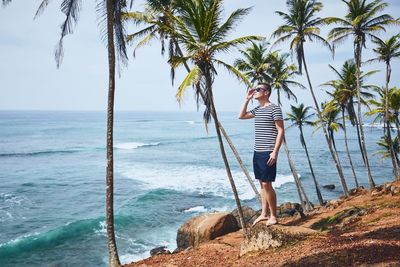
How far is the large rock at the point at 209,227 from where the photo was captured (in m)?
13.4

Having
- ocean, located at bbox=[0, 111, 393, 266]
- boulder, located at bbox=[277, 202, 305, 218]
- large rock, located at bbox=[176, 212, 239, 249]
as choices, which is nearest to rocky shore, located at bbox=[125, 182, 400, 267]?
large rock, located at bbox=[176, 212, 239, 249]

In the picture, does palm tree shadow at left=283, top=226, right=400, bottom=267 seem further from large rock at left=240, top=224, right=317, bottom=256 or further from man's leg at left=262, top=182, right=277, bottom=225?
man's leg at left=262, top=182, right=277, bottom=225

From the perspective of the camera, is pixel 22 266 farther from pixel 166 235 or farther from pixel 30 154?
pixel 30 154

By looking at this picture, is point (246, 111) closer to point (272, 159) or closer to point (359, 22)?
point (272, 159)

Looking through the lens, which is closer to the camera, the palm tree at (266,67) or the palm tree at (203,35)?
the palm tree at (203,35)

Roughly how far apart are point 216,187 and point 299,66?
17.9m

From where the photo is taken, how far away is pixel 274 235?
696 cm

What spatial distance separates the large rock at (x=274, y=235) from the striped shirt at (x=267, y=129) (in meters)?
1.92

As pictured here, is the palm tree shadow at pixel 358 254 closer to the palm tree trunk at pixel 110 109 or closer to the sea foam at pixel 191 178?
the palm tree trunk at pixel 110 109

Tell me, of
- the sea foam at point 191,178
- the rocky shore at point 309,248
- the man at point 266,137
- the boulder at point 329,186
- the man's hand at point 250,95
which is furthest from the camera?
the boulder at point 329,186

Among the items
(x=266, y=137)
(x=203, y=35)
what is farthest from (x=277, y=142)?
(x=203, y=35)

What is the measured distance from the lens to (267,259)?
6.54 meters

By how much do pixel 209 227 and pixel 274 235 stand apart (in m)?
6.93

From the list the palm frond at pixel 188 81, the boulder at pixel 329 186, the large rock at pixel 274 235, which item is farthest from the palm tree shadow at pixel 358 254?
the boulder at pixel 329 186
